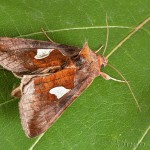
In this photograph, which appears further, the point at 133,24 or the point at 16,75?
the point at 133,24

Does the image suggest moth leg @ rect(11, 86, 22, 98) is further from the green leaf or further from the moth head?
the moth head

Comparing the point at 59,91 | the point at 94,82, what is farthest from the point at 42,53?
the point at 94,82

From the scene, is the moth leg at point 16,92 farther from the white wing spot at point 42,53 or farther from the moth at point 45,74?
the white wing spot at point 42,53

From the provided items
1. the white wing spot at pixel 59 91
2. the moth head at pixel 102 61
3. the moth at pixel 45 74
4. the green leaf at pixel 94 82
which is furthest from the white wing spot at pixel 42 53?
the moth head at pixel 102 61

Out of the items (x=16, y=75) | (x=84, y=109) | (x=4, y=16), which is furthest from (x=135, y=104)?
(x=4, y=16)

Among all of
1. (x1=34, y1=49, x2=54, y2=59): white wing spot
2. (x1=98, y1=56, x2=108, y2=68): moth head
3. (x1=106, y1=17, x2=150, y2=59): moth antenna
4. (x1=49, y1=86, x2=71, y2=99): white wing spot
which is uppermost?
(x1=106, y1=17, x2=150, y2=59): moth antenna

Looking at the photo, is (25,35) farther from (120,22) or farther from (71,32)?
(120,22)

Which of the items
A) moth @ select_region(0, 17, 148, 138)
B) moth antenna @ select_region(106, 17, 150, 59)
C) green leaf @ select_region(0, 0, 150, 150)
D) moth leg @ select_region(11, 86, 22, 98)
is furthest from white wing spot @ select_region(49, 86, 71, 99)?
moth antenna @ select_region(106, 17, 150, 59)
